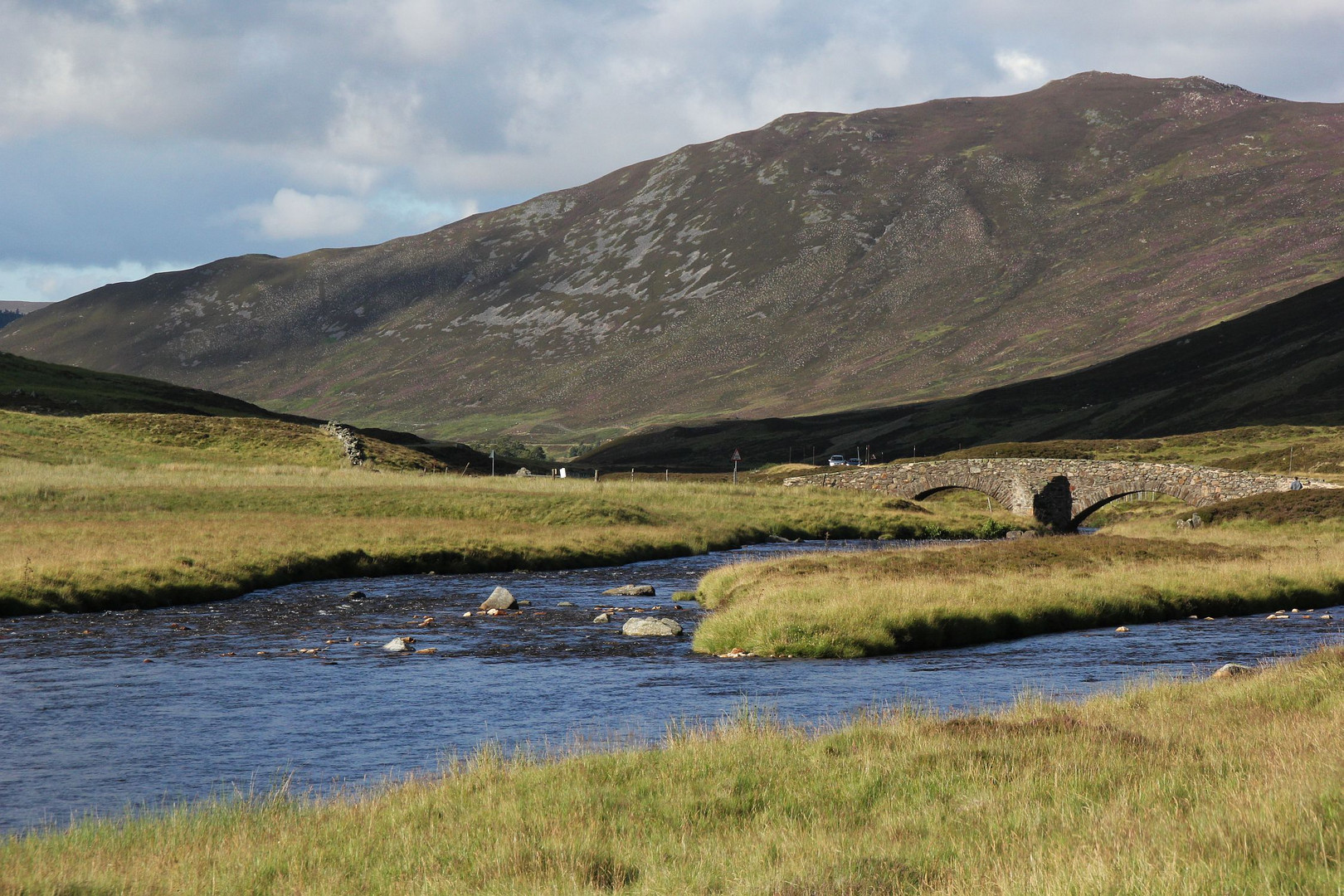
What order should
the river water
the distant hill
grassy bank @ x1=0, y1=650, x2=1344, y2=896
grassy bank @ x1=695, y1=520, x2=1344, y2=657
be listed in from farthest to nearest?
the distant hill < grassy bank @ x1=695, y1=520, x2=1344, y2=657 < the river water < grassy bank @ x1=0, y1=650, x2=1344, y2=896

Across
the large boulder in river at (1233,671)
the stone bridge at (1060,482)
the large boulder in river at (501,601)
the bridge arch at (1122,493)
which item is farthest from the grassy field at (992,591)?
the bridge arch at (1122,493)

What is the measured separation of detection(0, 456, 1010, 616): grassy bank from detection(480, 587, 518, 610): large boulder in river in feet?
33.1

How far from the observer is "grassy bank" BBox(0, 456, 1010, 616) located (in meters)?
40.5

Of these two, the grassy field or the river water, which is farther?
the grassy field

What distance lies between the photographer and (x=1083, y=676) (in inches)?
1011

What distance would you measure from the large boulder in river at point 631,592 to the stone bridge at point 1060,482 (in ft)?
158

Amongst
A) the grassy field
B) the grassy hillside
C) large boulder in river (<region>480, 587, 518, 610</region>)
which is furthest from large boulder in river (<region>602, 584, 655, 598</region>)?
the grassy hillside

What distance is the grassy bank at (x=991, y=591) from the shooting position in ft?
100

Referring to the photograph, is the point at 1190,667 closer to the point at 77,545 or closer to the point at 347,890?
the point at 347,890

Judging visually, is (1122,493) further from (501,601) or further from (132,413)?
(132,413)

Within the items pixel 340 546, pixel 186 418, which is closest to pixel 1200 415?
pixel 186 418

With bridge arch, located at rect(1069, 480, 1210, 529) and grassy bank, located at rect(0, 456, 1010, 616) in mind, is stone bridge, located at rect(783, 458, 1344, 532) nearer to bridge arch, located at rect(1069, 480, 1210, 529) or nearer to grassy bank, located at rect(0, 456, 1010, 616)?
bridge arch, located at rect(1069, 480, 1210, 529)

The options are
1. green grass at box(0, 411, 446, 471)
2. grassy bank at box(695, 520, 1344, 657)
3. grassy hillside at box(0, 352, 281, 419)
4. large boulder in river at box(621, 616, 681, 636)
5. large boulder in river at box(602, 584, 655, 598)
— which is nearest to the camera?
grassy bank at box(695, 520, 1344, 657)

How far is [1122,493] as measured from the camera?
8062cm
